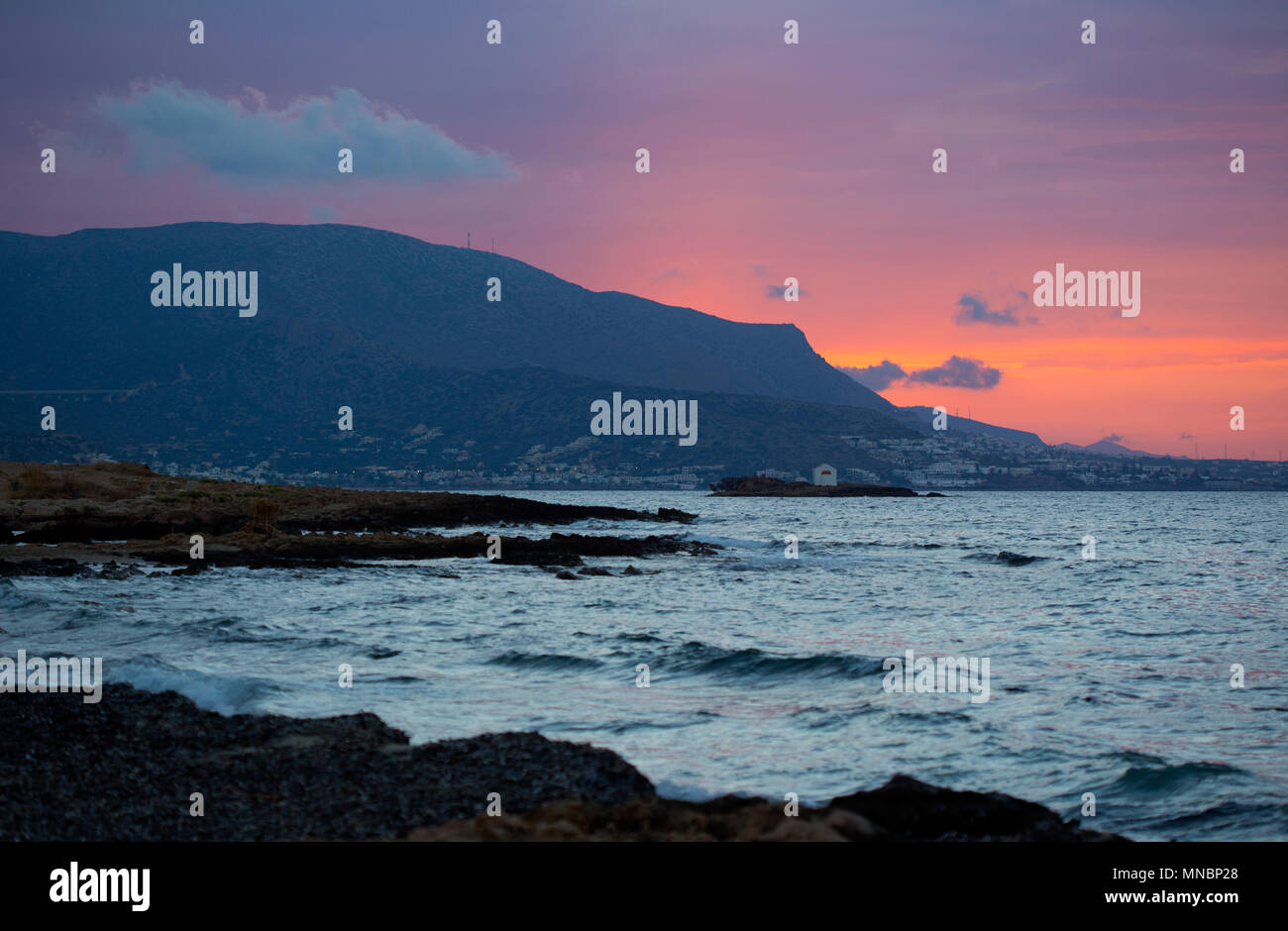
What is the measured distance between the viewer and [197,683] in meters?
15.6

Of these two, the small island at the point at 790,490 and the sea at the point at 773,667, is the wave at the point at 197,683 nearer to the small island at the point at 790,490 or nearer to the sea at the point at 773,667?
the sea at the point at 773,667

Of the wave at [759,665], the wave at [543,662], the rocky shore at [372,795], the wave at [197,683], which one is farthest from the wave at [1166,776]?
the wave at [197,683]

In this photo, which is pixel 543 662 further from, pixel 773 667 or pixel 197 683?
pixel 197 683

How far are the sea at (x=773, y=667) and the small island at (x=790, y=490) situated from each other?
138 m

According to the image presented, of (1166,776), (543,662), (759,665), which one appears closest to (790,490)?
(759,665)

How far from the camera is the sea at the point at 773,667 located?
12.2m

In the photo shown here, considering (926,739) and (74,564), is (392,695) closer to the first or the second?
(926,739)

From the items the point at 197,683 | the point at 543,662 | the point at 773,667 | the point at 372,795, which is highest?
the point at 372,795

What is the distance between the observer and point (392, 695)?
1595 cm

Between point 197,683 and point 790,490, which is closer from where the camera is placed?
point 197,683

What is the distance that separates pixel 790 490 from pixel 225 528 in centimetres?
13792

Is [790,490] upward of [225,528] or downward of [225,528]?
downward

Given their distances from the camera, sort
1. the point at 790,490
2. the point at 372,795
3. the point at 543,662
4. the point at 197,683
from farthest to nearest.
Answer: the point at 790,490 → the point at 543,662 → the point at 197,683 → the point at 372,795
